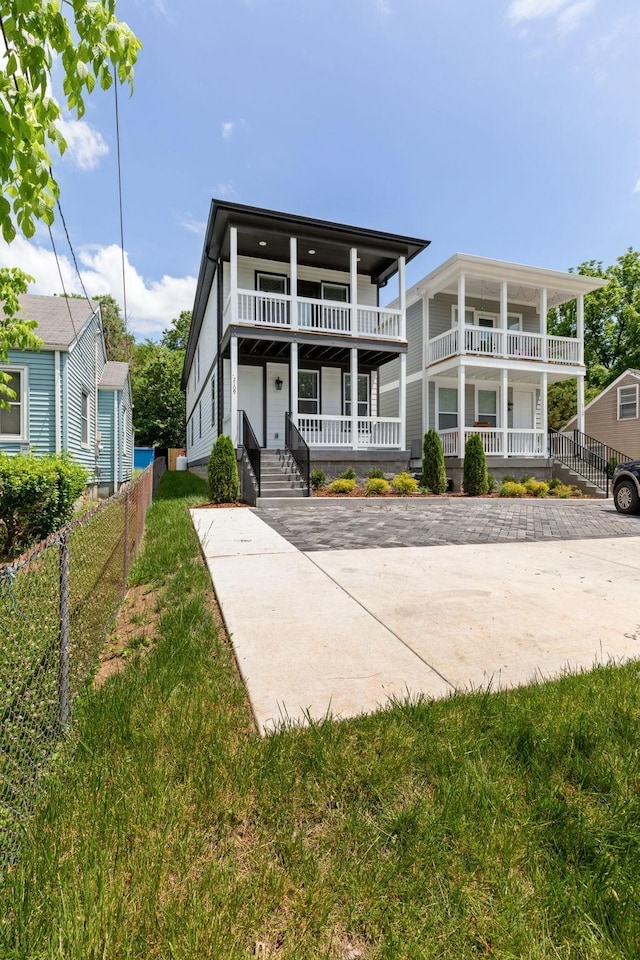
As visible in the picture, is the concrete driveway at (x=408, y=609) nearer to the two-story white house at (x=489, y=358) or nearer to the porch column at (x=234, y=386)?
the porch column at (x=234, y=386)

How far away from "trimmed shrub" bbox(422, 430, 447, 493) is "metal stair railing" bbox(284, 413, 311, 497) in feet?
12.3

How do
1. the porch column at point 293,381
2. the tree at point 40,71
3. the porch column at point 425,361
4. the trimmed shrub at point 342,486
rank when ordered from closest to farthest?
the tree at point 40,71, the trimmed shrub at point 342,486, the porch column at point 293,381, the porch column at point 425,361

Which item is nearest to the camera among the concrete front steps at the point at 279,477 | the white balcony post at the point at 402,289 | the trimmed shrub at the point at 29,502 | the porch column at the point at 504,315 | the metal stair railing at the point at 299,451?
the trimmed shrub at the point at 29,502

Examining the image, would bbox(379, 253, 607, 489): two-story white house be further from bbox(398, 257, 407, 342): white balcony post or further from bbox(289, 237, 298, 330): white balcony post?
bbox(289, 237, 298, 330): white balcony post

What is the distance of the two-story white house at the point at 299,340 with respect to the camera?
12273 millimetres

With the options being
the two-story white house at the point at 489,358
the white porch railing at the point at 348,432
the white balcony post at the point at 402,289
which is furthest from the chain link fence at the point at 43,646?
the white balcony post at the point at 402,289

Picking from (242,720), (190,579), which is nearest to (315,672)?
(242,720)

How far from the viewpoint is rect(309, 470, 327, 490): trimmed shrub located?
11789mm

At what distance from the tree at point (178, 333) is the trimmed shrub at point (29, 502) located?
42888 mm

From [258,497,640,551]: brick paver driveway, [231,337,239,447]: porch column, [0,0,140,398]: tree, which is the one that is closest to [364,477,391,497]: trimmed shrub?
[258,497,640,551]: brick paver driveway

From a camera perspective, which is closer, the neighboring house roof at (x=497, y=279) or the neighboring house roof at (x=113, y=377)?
the neighboring house roof at (x=497, y=279)

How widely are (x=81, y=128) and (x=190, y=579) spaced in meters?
6.27

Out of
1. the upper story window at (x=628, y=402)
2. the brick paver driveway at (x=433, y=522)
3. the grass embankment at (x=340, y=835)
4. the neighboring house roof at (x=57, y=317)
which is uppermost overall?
the neighboring house roof at (x=57, y=317)

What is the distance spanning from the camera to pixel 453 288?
55.4 ft
